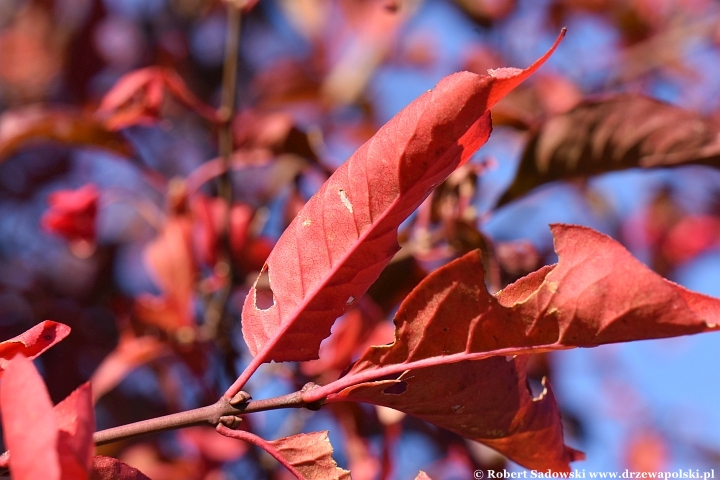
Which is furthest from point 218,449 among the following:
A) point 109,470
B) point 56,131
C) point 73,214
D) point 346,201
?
point 346,201

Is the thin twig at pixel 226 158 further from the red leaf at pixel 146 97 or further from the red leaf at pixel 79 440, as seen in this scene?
the red leaf at pixel 79 440

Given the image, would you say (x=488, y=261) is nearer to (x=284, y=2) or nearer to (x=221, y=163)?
(x=221, y=163)

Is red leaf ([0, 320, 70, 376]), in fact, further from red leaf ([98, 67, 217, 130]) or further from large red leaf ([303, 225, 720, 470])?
red leaf ([98, 67, 217, 130])

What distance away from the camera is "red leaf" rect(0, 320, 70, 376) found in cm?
59

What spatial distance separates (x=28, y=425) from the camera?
0.45m

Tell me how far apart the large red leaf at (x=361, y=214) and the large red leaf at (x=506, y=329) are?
0.16 feet

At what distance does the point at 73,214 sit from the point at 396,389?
2.99 feet

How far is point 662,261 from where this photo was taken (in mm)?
2457

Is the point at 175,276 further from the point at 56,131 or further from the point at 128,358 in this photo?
the point at 56,131

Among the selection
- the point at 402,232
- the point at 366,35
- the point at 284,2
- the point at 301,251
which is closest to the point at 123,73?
the point at 284,2

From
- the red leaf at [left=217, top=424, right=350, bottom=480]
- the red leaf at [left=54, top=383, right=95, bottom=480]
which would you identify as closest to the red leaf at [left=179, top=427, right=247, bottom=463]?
the red leaf at [left=217, top=424, right=350, bottom=480]

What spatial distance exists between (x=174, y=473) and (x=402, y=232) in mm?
804

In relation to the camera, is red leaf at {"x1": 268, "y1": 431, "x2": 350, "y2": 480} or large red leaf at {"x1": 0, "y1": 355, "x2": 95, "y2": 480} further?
red leaf at {"x1": 268, "y1": 431, "x2": 350, "y2": 480}

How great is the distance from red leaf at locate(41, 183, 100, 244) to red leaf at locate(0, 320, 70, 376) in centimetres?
76
